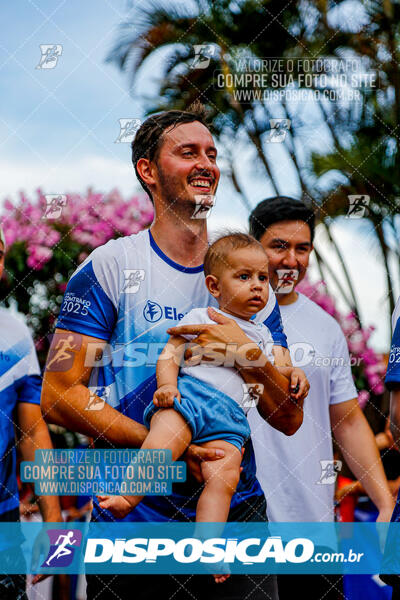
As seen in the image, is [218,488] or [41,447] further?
[41,447]

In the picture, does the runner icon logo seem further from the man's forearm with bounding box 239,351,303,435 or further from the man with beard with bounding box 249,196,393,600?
the man's forearm with bounding box 239,351,303,435

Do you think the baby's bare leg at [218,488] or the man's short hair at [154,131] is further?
the man's short hair at [154,131]

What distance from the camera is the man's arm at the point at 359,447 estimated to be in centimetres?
299

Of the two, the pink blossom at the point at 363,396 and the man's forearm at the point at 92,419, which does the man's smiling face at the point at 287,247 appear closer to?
the man's forearm at the point at 92,419

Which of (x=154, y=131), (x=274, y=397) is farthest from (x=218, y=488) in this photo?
(x=154, y=131)

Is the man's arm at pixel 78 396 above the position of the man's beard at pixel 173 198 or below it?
below

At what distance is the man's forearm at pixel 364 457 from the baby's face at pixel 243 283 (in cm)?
117

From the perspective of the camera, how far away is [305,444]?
A: 2850 mm

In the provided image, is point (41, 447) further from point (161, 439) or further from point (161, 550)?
point (161, 439)

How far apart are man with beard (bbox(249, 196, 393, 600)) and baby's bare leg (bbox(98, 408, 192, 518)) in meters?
0.81

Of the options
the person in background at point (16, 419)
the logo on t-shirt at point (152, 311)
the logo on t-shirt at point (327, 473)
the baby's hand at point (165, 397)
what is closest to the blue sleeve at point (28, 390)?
the person in background at point (16, 419)

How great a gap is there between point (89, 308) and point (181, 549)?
0.80 m

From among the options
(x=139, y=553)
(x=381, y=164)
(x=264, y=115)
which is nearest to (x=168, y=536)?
(x=139, y=553)

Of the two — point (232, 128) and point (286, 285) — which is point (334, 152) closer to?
point (232, 128)
